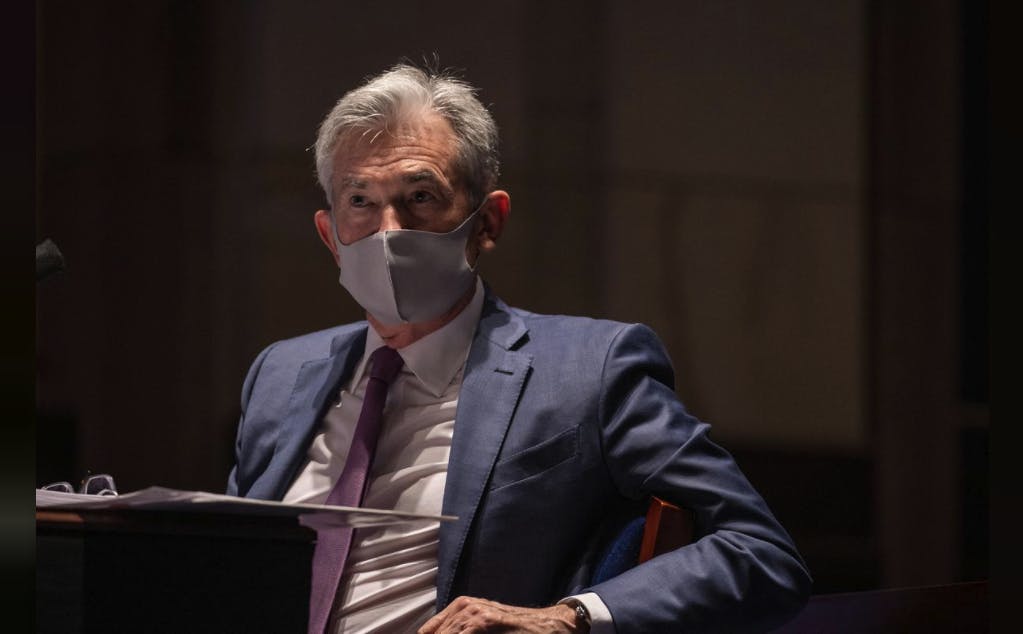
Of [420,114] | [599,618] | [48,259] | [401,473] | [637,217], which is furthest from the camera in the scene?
[637,217]

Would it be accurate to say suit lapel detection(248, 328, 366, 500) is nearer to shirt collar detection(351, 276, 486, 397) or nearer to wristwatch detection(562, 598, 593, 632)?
shirt collar detection(351, 276, 486, 397)

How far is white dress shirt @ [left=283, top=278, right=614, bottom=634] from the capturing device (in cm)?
189

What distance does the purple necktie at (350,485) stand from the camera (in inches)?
73.9

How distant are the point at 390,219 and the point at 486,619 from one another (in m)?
0.69

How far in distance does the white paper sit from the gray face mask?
2.34 feet

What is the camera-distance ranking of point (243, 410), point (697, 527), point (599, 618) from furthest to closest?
point (243, 410) < point (697, 527) < point (599, 618)

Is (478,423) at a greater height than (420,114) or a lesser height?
lesser

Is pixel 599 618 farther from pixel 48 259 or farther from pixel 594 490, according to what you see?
pixel 48 259

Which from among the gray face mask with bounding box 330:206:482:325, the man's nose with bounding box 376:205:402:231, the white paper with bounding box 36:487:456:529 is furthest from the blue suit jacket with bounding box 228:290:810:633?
the white paper with bounding box 36:487:456:529

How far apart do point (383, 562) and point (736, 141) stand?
301 cm

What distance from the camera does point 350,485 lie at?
1952 mm

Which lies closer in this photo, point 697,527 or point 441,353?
point 697,527

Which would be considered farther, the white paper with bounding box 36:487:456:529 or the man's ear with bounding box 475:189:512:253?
the man's ear with bounding box 475:189:512:253

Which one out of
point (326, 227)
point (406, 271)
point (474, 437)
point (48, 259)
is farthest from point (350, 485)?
point (48, 259)
